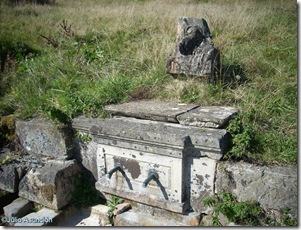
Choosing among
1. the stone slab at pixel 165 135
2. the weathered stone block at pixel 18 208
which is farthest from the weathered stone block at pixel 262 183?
the weathered stone block at pixel 18 208

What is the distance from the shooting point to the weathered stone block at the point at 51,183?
130 inches

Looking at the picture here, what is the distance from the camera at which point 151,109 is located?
10.9 ft

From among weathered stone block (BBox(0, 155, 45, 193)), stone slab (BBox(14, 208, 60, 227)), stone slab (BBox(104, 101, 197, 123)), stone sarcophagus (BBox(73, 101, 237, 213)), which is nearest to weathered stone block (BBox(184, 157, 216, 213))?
stone sarcophagus (BBox(73, 101, 237, 213))

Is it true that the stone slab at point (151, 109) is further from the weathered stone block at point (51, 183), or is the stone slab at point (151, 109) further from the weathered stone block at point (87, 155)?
the weathered stone block at point (51, 183)

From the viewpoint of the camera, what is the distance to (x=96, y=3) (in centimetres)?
980

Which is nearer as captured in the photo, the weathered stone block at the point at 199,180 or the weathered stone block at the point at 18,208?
the weathered stone block at the point at 199,180

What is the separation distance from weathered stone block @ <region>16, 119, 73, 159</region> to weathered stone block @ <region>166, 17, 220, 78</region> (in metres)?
1.49

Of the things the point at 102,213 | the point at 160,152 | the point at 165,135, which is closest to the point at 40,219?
the point at 102,213

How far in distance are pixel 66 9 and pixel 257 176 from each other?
922cm

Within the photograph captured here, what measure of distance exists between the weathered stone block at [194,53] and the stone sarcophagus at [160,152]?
1.62 feet

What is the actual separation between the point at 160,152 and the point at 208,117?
566mm

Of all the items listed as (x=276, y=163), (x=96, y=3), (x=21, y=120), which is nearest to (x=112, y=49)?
(x=21, y=120)

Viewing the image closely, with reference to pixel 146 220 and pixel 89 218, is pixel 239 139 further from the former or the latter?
pixel 89 218

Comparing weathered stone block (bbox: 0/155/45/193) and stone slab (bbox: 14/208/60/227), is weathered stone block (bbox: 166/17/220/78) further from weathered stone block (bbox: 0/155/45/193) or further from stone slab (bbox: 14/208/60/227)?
stone slab (bbox: 14/208/60/227)
